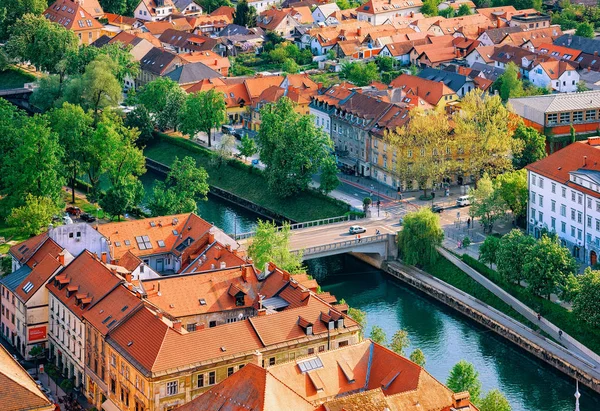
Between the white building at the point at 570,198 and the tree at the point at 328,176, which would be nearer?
the white building at the point at 570,198

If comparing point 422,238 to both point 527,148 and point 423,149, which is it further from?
point 527,148

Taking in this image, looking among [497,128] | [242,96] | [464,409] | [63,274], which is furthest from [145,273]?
[242,96]

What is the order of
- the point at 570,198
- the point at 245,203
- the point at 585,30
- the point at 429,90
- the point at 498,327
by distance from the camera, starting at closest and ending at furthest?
the point at 498,327 < the point at 570,198 < the point at 245,203 < the point at 429,90 < the point at 585,30

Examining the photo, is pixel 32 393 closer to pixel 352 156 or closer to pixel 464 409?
pixel 464 409

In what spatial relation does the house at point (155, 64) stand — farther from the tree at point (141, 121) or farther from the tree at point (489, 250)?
the tree at point (489, 250)

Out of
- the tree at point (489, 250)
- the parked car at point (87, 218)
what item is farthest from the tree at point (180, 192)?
the tree at point (489, 250)

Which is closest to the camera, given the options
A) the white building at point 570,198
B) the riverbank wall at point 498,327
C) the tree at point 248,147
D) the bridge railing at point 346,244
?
the riverbank wall at point 498,327

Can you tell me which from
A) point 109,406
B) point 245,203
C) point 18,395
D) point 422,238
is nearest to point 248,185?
point 245,203
